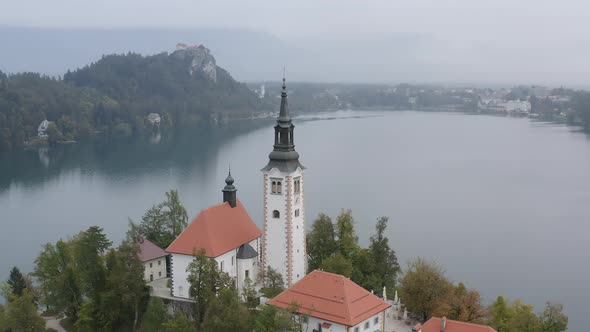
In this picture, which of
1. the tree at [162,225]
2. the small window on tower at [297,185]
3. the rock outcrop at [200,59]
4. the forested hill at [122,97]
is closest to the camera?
the small window on tower at [297,185]

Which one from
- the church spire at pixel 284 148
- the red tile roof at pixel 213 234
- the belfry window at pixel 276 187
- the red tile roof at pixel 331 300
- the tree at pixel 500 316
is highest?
the church spire at pixel 284 148

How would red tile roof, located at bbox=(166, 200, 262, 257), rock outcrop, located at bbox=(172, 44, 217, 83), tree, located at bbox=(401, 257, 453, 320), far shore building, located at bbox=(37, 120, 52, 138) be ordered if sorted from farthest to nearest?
1. rock outcrop, located at bbox=(172, 44, 217, 83)
2. far shore building, located at bbox=(37, 120, 52, 138)
3. red tile roof, located at bbox=(166, 200, 262, 257)
4. tree, located at bbox=(401, 257, 453, 320)

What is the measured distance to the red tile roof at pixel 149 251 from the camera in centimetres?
2588

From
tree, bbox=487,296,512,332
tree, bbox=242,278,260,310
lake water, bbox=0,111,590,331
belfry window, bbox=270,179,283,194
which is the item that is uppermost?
belfry window, bbox=270,179,283,194

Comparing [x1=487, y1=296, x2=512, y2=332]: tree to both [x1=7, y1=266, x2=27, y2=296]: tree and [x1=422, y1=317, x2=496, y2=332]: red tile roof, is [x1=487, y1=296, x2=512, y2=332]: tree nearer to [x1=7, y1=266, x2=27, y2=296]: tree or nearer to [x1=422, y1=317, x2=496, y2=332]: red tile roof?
[x1=422, y1=317, x2=496, y2=332]: red tile roof

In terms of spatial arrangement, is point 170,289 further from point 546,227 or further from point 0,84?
point 0,84

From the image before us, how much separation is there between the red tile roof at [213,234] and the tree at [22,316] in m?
5.00

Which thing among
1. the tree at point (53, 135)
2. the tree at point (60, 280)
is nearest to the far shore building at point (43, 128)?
the tree at point (53, 135)

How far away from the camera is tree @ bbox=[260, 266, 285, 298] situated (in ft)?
76.0

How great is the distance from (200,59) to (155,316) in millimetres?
153205

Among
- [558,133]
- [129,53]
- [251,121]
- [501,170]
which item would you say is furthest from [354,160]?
[129,53]

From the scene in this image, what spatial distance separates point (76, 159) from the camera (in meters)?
76.2

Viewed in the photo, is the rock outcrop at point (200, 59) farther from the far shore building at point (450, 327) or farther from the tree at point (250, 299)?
the far shore building at point (450, 327)

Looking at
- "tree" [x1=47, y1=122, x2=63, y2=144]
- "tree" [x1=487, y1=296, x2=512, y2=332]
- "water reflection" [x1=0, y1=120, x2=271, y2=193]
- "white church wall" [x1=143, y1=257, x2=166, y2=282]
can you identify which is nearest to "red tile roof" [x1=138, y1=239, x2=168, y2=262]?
"white church wall" [x1=143, y1=257, x2=166, y2=282]
